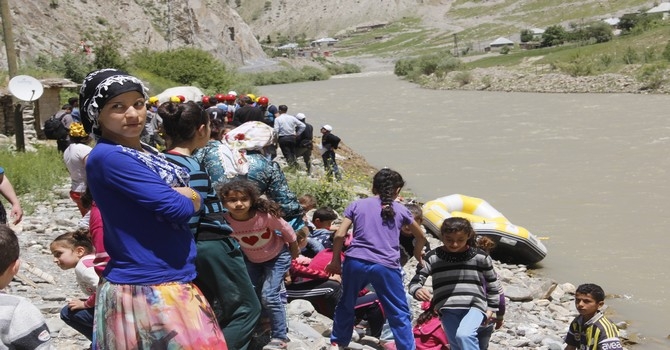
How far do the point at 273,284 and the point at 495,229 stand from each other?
6.72m

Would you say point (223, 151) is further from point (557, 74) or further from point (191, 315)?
point (557, 74)

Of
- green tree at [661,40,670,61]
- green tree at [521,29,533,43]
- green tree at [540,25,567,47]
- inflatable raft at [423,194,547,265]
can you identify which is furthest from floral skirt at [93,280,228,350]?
green tree at [521,29,533,43]

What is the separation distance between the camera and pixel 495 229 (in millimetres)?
11656

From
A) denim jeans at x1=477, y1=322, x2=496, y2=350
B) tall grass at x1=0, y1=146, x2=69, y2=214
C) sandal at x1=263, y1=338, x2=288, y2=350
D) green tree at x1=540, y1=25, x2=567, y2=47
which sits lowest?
green tree at x1=540, y1=25, x2=567, y2=47

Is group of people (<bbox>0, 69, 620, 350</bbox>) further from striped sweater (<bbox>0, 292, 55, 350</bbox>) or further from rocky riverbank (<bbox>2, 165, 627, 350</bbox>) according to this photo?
rocky riverbank (<bbox>2, 165, 627, 350</bbox>)

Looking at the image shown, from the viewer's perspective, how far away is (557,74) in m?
53.6

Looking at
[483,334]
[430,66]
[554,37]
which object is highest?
[483,334]

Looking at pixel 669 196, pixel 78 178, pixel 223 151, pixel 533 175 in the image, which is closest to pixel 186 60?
pixel 533 175

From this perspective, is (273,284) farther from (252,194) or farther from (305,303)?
(305,303)

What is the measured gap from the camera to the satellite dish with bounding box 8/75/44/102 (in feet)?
50.2

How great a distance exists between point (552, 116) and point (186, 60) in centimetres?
1834

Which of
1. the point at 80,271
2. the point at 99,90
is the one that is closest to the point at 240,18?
the point at 80,271

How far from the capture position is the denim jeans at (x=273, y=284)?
5.52 m

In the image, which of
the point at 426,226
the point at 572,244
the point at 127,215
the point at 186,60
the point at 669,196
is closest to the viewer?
the point at 127,215
